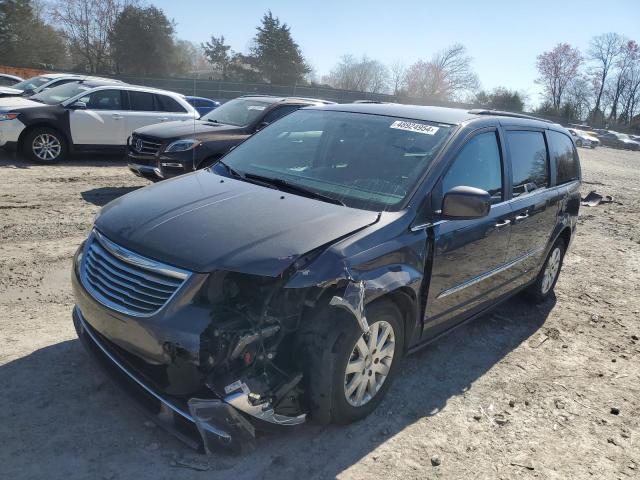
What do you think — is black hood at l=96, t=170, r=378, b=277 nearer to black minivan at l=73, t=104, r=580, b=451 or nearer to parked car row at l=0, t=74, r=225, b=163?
black minivan at l=73, t=104, r=580, b=451

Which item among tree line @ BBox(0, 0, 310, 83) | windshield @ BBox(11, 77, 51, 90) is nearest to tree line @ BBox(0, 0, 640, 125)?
tree line @ BBox(0, 0, 310, 83)

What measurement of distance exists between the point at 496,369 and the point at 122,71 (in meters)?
49.5

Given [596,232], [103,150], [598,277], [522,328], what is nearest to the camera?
[522,328]

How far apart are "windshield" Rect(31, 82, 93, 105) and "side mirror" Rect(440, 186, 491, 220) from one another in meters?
10.0

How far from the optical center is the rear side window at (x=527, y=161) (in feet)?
14.3

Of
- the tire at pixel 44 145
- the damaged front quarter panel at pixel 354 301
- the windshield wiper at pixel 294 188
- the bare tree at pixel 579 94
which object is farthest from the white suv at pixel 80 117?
the bare tree at pixel 579 94

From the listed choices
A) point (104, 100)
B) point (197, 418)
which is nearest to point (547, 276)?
point (197, 418)

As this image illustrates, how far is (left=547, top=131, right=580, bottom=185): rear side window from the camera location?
517 cm

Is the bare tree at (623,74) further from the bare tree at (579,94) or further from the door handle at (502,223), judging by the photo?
the door handle at (502,223)

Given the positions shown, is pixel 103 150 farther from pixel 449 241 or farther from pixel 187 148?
pixel 449 241

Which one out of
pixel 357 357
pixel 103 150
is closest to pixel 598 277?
pixel 357 357

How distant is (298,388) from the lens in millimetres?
2777

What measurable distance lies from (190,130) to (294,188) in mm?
5641

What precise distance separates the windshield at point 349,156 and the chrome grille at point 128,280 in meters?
1.21
